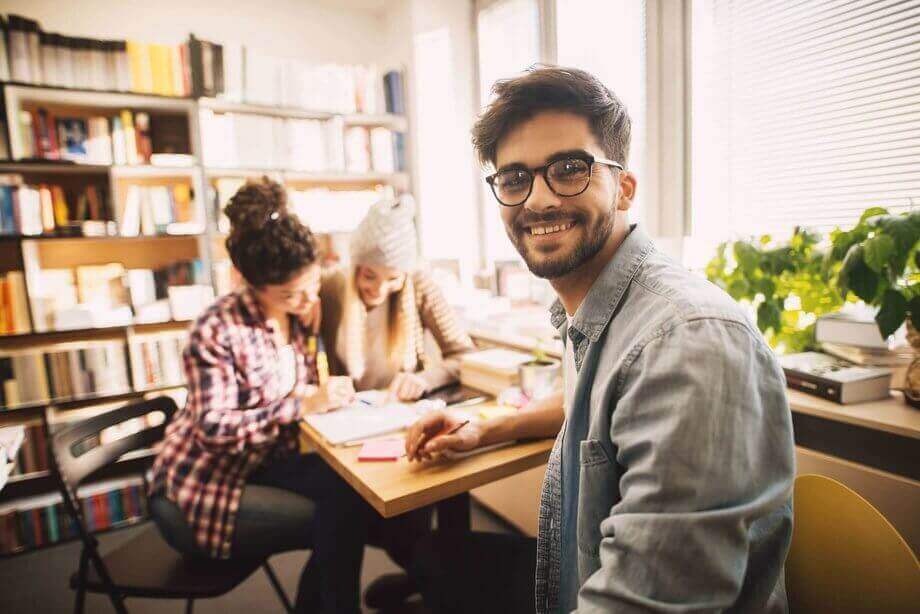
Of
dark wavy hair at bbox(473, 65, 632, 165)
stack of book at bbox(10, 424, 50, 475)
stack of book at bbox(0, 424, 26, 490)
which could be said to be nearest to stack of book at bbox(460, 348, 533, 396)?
dark wavy hair at bbox(473, 65, 632, 165)

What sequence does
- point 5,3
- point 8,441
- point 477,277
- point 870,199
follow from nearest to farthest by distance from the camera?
point 8,441, point 870,199, point 5,3, point 477,277

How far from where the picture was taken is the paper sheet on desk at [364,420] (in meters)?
1.38

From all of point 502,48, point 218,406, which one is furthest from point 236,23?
point 218,406

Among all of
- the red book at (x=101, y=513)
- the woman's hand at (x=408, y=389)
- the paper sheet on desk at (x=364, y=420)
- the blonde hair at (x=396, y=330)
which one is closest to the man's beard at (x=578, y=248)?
the paper sheet on desk at (x=364, y=420)

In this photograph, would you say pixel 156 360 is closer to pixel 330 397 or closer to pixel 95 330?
pixel 95 330

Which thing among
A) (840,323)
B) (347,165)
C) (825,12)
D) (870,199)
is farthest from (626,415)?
(347,165)

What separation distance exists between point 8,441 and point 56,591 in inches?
58.1

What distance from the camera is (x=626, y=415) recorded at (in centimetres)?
69

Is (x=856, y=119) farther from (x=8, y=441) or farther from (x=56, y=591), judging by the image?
(x=56, y=591)

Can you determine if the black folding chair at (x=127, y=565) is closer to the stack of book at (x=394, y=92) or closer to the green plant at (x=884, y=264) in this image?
the green plant at (x=884, y=264)

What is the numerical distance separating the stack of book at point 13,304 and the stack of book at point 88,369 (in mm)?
182

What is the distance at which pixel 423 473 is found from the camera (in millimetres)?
1152

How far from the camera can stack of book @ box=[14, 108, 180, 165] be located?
2.54 meters

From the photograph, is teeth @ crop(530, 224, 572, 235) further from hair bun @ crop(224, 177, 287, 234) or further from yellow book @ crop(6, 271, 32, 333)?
yellow book @ crop(6, 271, 32, 333)
